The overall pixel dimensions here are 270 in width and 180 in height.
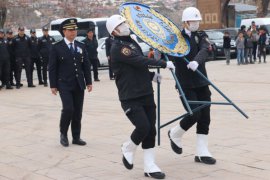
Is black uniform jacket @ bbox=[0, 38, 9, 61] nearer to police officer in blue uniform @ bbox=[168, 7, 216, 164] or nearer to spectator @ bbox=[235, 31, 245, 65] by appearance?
spectator @ bbox=[235, 31, 245, 65]

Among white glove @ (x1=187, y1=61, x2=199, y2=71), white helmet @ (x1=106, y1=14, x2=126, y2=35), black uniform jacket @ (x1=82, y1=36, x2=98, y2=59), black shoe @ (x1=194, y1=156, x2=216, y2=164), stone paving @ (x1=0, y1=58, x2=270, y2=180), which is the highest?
white helmet @ (x1=106, y1=14, x2=126, y2=35)

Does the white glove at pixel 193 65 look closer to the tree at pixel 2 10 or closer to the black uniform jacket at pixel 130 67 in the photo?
the black uniform jacket at pixel 130 67

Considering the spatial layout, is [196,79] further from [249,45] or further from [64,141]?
[249,45]

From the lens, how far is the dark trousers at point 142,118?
6305mm

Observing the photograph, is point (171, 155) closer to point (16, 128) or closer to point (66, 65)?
point (66, 65)

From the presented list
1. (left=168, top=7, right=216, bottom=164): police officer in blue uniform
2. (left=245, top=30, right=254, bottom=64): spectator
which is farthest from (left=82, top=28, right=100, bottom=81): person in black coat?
(left=168, top=7, right=216, bottom=164): police officer in blue uniform

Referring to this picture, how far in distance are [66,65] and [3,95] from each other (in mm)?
8155

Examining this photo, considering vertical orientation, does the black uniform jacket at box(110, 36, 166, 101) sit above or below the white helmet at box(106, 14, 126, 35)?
below

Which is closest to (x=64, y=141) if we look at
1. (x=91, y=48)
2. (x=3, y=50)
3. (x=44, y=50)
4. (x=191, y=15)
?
(x=191, y=15)

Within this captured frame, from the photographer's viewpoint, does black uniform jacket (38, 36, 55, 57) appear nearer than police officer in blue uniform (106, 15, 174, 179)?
No

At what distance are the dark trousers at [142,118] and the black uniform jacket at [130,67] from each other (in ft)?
→ 0.25

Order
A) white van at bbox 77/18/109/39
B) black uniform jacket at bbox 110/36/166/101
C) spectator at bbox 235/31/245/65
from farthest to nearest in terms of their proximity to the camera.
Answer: white van at bbox 77/18/109/39
spectator at bbox 235/31/245/65
black uniform jacket at bbox 110/36/166/101

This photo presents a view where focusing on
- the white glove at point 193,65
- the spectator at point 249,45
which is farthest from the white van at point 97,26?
the white glove at point 193,65

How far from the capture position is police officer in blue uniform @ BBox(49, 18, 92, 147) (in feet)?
27.3
